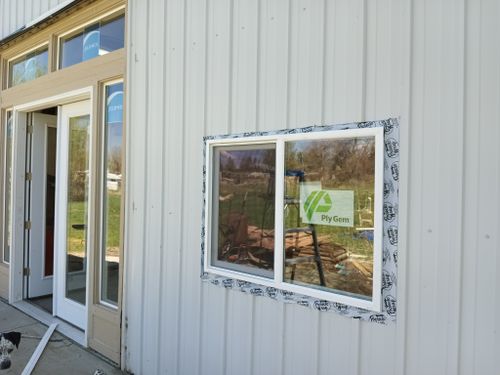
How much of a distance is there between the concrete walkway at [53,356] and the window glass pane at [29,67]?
287cm

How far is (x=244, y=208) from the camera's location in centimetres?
288

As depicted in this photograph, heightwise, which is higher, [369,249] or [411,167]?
[411,167]

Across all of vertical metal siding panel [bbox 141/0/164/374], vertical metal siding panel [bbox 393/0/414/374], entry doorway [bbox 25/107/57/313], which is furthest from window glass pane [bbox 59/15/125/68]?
vertical metal siding panel [bbox 393/0/414/374]

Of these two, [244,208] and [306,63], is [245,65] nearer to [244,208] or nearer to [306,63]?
[306,63]

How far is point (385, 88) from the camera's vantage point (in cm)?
220

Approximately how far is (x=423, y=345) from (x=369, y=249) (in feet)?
1.71

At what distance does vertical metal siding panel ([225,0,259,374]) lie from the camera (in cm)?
279

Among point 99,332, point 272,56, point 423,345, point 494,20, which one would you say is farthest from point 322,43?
point 99,332

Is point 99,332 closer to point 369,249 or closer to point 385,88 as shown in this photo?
point 369,249

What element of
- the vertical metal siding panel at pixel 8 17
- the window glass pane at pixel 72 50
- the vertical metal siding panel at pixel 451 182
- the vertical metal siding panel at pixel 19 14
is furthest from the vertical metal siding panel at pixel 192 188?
the vertical metal siding panel at pixel 8 17

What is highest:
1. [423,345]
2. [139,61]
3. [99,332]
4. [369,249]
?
[139,61]

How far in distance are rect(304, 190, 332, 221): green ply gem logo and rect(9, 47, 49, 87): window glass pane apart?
153 inches

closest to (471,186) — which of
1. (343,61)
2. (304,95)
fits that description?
(343,61)

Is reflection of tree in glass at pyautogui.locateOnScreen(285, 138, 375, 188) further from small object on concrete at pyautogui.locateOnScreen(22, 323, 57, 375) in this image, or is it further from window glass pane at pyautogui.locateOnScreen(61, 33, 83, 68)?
window glass pane at pyautogui.locateOnScreen(61, 33, 83, 68)
